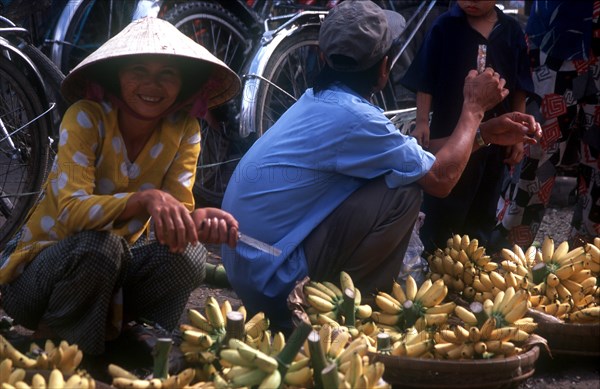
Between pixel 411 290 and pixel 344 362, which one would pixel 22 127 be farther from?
pixel 344 362

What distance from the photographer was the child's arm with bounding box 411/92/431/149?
4539 millimetres

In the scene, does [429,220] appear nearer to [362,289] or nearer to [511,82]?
[511,82]

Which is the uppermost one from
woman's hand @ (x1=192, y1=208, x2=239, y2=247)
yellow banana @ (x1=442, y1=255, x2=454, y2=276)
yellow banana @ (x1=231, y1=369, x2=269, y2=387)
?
woman's hand @ (x1=192, y1=208, x2=239, y2=247)

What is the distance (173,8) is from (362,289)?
243 cm

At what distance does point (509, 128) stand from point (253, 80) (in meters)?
1.96

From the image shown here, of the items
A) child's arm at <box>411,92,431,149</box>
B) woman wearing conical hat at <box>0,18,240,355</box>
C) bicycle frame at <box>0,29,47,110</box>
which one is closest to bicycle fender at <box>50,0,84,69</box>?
bicycle frame at <box>0,29,47,110</box>

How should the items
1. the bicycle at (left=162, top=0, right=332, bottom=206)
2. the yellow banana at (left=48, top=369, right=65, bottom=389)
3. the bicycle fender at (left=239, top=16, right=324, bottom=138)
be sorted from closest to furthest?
the yellow banana at (left=48, top=369, right=65, bottom=389)
the bicycle fender at (left=239, top=16, right=324, bottom=138)
the bicycle at (left=162, top=0, right=332, bottom=206)

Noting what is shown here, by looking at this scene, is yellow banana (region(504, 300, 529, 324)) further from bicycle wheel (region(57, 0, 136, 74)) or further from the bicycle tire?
bicycle wheel (region(57, 0, 136, 74))

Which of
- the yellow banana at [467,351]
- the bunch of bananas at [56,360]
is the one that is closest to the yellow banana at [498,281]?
the yellow banana at [467,351]

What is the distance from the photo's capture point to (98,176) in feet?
10.9

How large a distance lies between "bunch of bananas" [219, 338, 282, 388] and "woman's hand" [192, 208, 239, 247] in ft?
1.45

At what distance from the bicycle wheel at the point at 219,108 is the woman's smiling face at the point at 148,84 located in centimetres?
221

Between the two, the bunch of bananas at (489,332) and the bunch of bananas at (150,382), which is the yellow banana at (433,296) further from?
the bunch of bananas at (150,382)

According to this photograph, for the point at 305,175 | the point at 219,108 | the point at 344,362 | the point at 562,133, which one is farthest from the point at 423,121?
the point at 344,362
